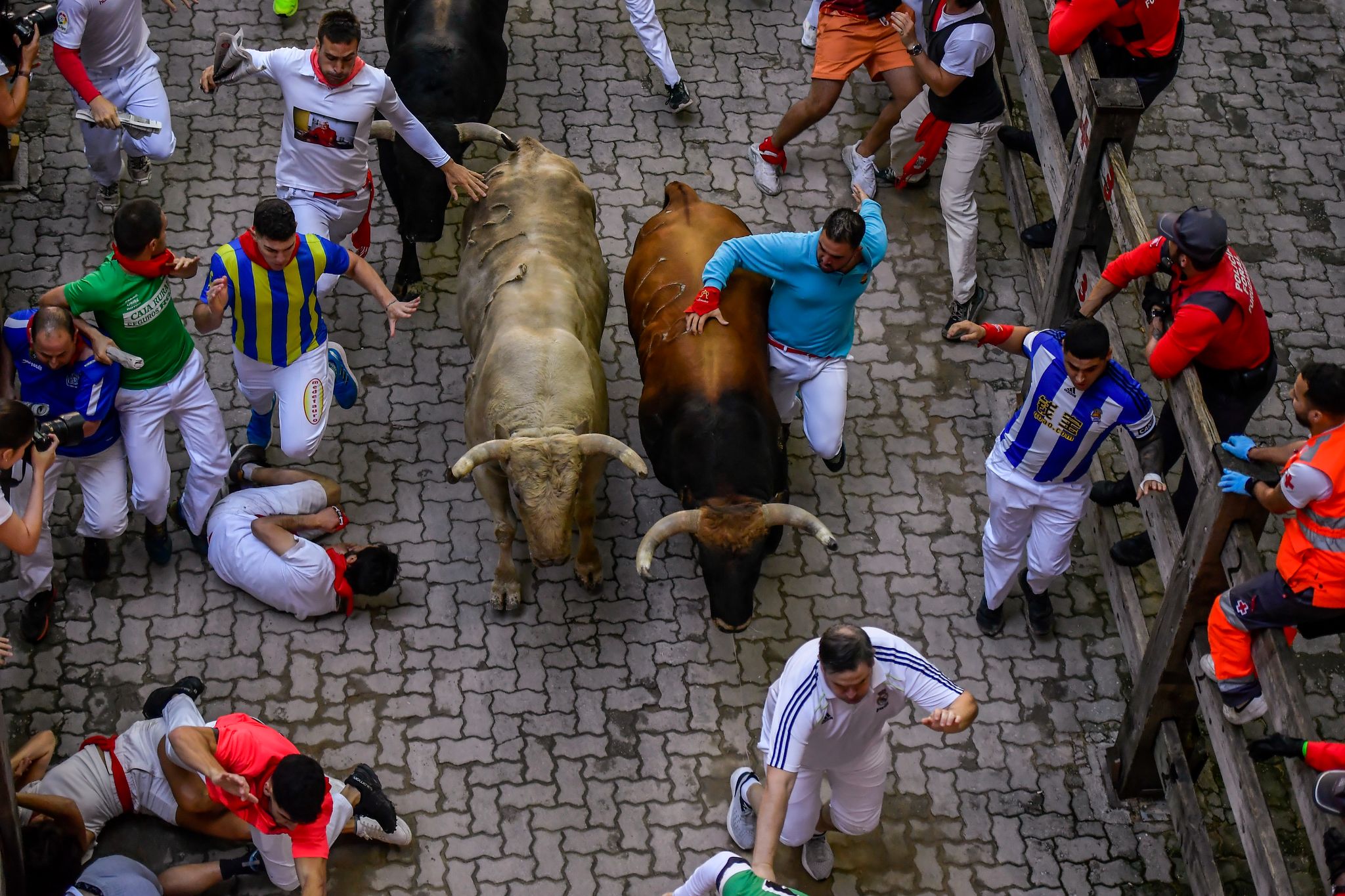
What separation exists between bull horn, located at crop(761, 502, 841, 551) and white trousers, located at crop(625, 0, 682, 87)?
185 inches

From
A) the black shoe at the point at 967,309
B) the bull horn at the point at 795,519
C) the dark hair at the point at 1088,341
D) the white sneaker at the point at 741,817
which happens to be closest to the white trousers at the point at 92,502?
the bull horn at the point at 795,519

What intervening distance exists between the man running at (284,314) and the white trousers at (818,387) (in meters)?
2.34

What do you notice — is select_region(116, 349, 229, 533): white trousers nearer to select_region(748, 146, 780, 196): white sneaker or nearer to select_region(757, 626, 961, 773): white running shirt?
select_region(757, 626, 961, 773): white running shirt

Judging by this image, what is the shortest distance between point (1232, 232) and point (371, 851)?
25.8 ft

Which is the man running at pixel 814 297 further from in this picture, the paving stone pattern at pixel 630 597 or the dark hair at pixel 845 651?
the dark hair at pixel 845 651

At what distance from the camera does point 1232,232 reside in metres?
11.0

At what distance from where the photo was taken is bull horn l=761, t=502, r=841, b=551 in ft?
25.0

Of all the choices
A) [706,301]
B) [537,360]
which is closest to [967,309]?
[706,301]

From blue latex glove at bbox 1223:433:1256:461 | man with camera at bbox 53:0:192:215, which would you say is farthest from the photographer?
blue latex glove at bbox 1223:433:1256:461

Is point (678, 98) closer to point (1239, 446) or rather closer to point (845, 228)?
point (845, 228)

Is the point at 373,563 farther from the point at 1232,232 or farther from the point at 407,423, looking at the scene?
the point at 1232,232

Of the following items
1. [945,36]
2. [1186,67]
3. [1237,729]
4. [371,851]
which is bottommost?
[371,851]

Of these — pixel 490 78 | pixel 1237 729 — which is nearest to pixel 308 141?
pixel 490 78

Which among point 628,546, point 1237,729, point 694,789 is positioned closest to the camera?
point 1237,729
